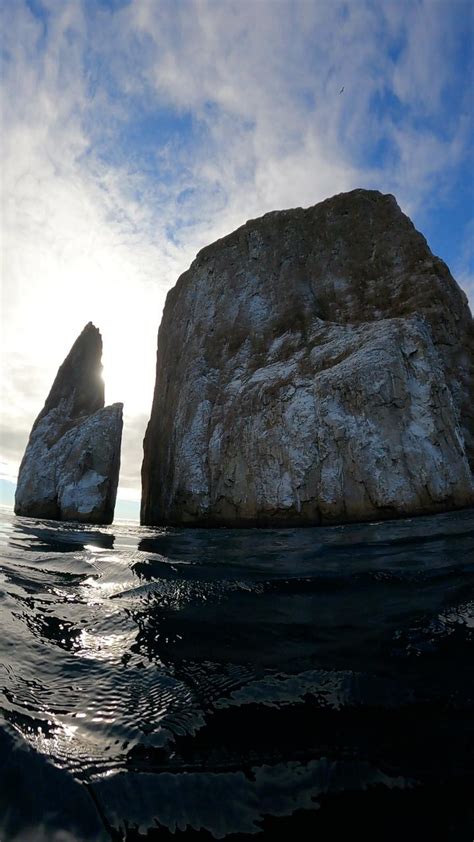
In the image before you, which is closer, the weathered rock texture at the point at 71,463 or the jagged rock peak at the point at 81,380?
the weathered rock texture at the point at 71,463

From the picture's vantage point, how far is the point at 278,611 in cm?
341

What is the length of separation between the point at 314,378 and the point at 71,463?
14569 mm

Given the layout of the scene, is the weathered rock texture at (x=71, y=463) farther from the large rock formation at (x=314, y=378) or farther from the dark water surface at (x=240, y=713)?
the dark water surface at (x=240, y=713)

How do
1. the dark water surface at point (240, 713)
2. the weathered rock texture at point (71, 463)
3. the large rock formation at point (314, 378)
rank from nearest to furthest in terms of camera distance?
the dark water surface at point (240, 713), the large rock formation at point (314, 378), the weathered rock texture at point (71, 463)

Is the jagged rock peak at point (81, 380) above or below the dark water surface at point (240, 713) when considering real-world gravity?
above

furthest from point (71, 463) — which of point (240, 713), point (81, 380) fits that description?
point (240, 713)

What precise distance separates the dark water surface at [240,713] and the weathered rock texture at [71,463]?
17.4 meters

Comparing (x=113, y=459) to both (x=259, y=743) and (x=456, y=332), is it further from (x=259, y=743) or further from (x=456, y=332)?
(x=259, y=743)

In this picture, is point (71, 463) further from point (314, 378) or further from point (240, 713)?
point (240, 713)

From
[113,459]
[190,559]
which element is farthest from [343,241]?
[190,559]

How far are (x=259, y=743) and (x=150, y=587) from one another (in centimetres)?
297

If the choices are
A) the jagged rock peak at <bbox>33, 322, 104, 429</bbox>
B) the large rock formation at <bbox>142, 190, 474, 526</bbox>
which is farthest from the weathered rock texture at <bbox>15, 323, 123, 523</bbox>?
the large rock formation at <bbox>142, 190, 474, 526</bbox>

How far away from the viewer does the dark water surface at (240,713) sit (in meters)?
1.27

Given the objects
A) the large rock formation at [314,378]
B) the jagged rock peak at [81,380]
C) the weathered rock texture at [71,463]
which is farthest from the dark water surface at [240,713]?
the jagged rock peak at [81,380]
